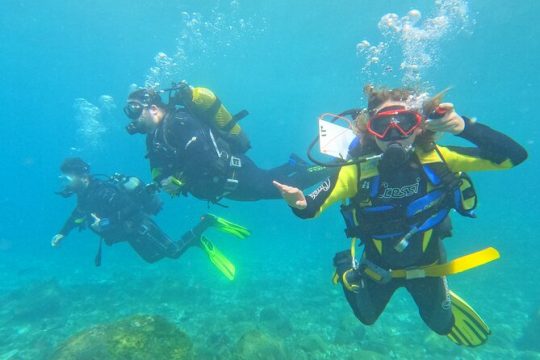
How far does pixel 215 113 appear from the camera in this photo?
777 centimetres

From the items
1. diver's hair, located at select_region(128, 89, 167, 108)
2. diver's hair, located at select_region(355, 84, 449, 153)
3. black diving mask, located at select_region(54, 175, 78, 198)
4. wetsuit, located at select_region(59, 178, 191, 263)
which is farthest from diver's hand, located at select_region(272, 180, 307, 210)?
black diving mask, located at select_region(54, 175, 78, 198)

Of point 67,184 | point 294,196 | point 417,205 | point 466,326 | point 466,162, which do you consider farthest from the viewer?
point 67,184

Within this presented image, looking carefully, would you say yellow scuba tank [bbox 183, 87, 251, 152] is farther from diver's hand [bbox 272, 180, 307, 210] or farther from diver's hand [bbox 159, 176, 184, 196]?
diver's hand [bbox 272, 180, 307, 210]

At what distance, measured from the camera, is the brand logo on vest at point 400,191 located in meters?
3.90

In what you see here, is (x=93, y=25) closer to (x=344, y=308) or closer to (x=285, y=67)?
(x=285, y=67)

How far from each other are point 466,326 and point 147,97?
782 centimetres

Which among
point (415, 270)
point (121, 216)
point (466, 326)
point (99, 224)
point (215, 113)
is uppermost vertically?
point (215, 113)

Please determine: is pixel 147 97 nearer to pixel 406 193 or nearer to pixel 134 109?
pixel 134 109

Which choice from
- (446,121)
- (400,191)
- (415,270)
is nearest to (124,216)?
(415,270)

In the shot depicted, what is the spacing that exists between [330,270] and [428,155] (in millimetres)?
17135

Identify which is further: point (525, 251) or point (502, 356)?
point (525, 251)

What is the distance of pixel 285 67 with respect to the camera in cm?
5209

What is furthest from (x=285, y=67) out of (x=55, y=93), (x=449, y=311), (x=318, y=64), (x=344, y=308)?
(x=55, y=93)

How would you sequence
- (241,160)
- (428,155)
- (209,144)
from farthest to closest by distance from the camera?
1. (241,160)
2. (209,144)
3. (428,155)
